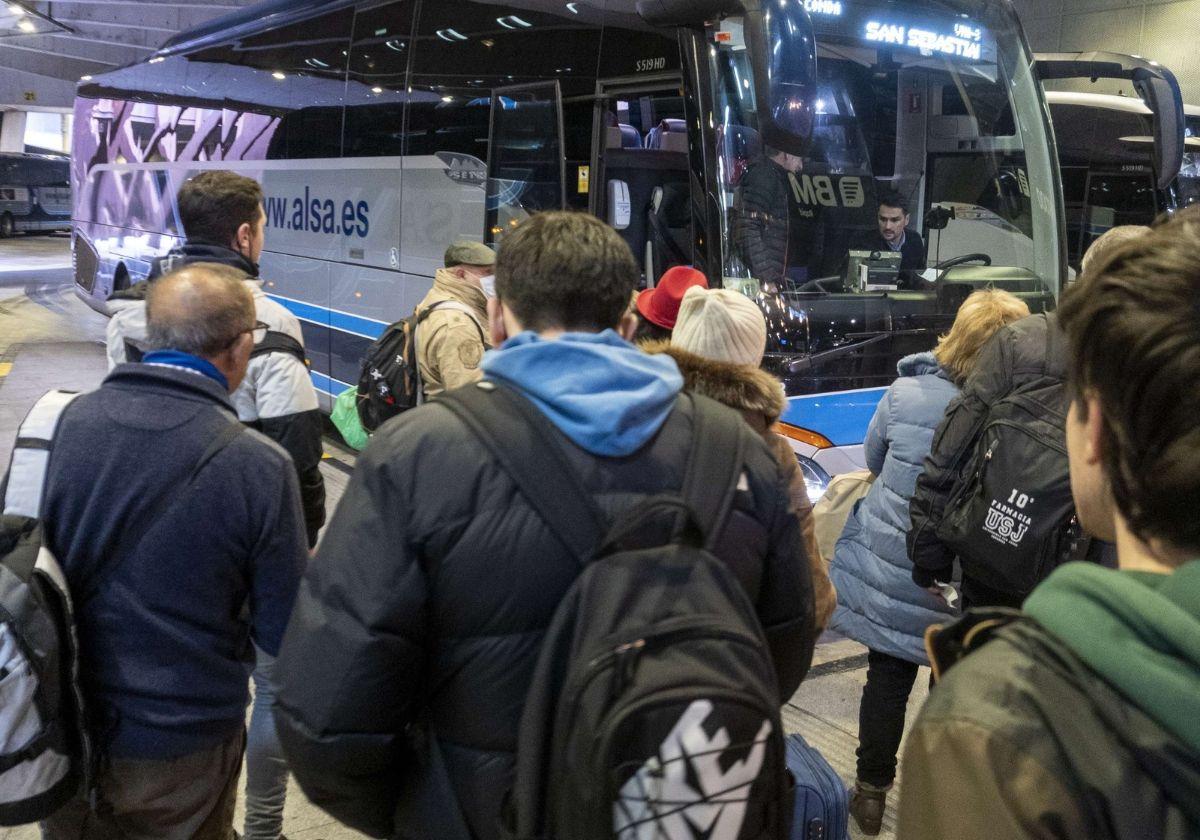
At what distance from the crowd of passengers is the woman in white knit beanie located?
0.01m

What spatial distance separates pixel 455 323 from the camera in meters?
4.60

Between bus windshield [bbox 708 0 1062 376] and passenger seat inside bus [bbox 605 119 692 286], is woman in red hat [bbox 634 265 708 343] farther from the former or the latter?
passenger seat inside bus [bbox 605 119 692 286]

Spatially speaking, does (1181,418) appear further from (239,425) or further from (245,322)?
(245,322)

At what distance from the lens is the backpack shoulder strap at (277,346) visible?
347 centimetres

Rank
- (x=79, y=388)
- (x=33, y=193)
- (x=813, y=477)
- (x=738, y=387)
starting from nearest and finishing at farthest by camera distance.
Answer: (x=738, y=387), (x=813, y=477), (x=79, y=388), (x=33, y=193)

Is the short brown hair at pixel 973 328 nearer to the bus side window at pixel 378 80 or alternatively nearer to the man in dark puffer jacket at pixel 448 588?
the man in dark puffer jacket at pixel 448 588

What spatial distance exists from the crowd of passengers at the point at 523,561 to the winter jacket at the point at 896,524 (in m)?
0.13

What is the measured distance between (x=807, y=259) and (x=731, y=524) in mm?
3944

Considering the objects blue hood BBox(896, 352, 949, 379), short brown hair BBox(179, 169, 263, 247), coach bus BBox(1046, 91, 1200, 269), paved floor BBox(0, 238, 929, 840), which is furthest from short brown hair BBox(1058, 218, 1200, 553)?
coach bus BBox(1046, 91, 1200, 269)

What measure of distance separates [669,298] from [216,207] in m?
1.59

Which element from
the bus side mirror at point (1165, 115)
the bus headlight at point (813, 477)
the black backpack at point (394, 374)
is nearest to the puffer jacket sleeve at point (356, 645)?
the black backpack at point (394, 374)

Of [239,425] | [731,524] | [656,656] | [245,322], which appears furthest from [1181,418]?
[245,322]

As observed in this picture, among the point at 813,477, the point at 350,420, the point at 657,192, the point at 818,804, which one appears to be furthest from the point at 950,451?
the point at 657,192

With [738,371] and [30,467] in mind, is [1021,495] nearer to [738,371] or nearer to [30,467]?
[738,371]
